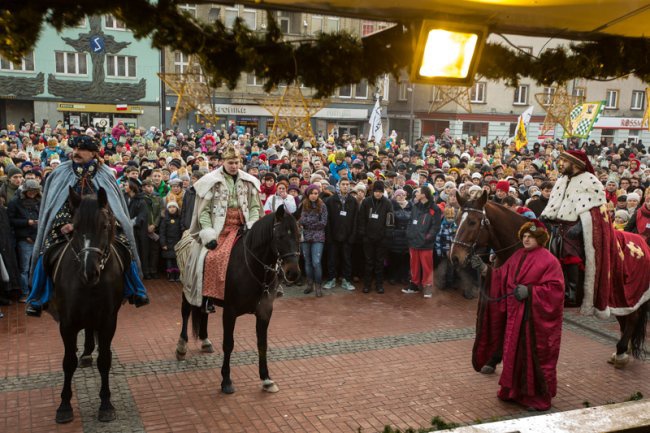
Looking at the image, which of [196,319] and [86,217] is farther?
[196,319]

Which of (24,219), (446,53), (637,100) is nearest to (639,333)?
(446,53)

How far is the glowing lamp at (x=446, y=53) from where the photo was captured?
175 inches

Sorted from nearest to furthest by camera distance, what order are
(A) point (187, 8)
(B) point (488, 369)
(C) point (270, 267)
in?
1. (A) point (187, 8)
2. (C) point (270, 267)
3. (B) point (488, 369)

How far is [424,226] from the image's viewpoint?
11.4m

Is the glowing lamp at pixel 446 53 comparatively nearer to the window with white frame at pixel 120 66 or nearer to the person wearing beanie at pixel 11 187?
the person wearing beanie at pixel 11 187

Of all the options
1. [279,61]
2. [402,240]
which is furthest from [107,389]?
[402,240]

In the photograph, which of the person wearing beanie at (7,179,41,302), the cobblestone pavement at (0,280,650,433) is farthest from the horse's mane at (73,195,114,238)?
the person wearing beanie at (7,179,41,302)

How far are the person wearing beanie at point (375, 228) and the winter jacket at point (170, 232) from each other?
12.0ft

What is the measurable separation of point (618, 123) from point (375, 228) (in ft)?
148

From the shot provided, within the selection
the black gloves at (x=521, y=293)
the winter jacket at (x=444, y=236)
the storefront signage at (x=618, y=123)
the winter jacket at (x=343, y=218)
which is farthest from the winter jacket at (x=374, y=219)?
the storefront signage at (x=618, y=123)

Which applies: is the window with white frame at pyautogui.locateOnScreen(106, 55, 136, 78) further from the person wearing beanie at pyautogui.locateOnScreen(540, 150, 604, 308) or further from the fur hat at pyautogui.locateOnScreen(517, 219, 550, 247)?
the fur hat at pyautogui.locateOnScreen(517, 219, 550, 247)

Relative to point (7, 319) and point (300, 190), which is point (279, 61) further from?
point (300, 190)

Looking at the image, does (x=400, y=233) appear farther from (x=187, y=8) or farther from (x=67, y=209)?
(x=187, y=8)

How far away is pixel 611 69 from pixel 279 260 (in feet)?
12.3
